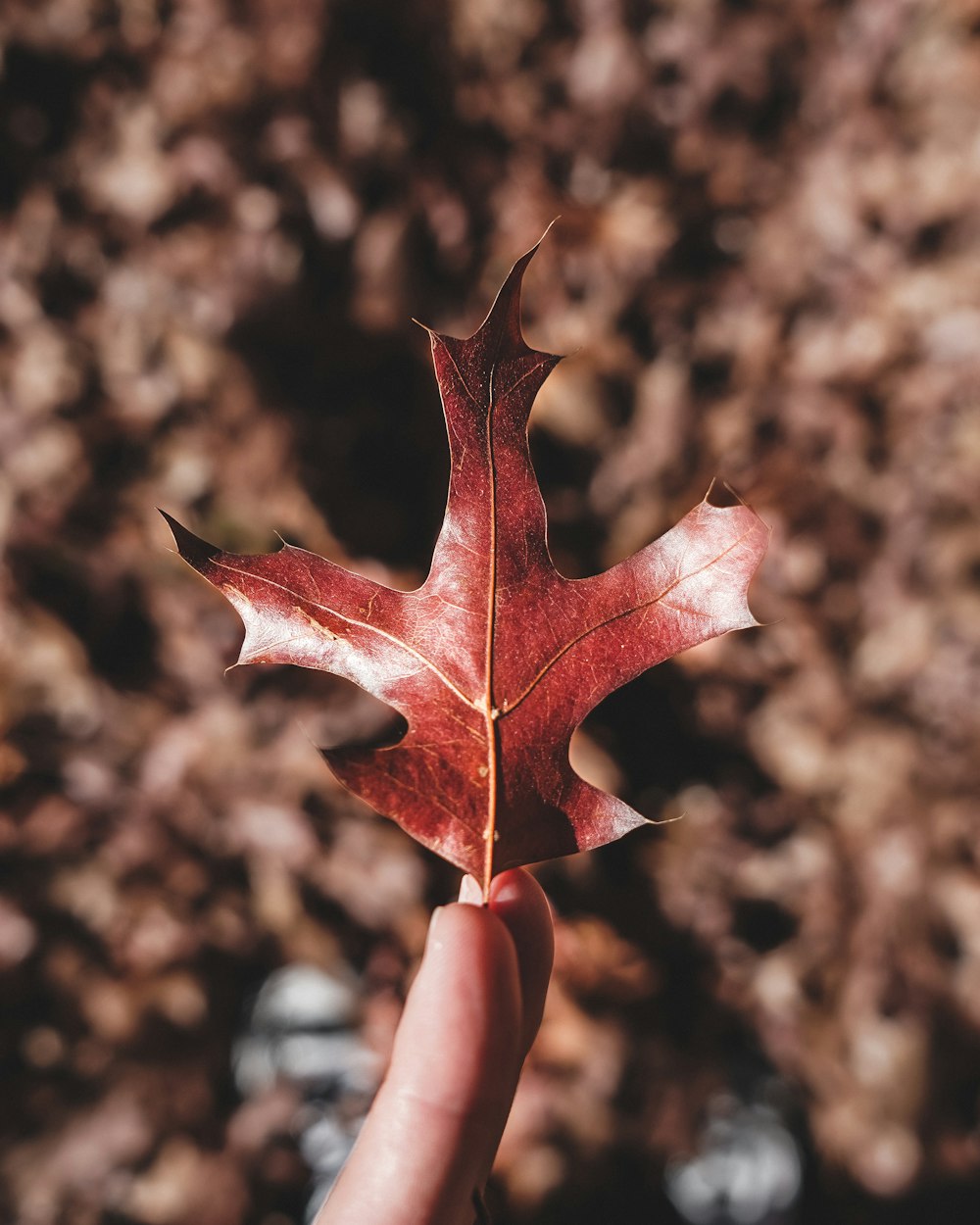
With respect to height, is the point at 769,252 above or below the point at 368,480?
above

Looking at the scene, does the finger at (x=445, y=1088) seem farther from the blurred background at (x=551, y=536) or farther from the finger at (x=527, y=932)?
the blurred background at (x=551, y=536)

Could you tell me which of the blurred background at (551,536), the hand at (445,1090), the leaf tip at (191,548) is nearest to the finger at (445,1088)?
the hand at (445,1090)

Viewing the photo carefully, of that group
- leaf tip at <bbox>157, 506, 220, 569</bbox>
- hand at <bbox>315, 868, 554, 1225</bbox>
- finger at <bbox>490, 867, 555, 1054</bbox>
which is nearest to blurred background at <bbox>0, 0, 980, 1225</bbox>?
finger at <bbox>490, 867, 555, 1054</bbox>

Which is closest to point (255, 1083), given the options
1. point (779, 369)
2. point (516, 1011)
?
point (516, 1011)

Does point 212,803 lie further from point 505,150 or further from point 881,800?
point 505,150

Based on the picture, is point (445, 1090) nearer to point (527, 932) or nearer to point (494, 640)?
point (527, 932)

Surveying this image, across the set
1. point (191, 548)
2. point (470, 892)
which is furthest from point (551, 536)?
point (191, 548)

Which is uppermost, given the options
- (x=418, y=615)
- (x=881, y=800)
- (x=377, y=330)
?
(x=377, y=330)
